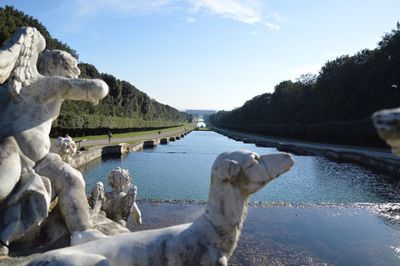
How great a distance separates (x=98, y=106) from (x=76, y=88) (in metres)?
53.6

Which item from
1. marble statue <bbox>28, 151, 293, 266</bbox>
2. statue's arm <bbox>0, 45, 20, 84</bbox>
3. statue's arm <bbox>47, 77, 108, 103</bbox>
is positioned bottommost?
marble statue <bbox>28, 151, 293, 266</bbox>

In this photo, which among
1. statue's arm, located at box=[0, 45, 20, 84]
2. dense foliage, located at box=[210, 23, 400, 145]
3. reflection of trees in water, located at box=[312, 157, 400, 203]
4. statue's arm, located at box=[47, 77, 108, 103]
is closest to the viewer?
statue's arm, located at box=[0, 45, 20, 84]

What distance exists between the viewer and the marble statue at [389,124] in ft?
5.48

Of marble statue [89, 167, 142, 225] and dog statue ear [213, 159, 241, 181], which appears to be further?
marble statue [89, 167, 142, 225]

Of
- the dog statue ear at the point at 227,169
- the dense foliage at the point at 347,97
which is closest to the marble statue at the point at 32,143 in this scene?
the dog statue ear at the point at 227,169

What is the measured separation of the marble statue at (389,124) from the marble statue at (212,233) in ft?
3.48

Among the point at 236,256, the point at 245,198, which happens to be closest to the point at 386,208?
the point at 236,256

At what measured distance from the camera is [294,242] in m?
8.04

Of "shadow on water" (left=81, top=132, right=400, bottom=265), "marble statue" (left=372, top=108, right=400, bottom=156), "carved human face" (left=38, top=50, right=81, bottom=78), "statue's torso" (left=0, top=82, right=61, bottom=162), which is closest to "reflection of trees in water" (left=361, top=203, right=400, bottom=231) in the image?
"shadow on water" (left=81, top=132, right=400, bottom=265)

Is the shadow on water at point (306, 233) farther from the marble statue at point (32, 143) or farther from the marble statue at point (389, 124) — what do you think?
the marble statue at point (389, 124)

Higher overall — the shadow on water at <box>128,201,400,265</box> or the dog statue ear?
the dog statue ear

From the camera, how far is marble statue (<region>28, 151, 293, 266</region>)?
2596mm

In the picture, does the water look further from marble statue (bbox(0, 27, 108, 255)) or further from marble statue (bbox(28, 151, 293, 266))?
marble statue (bbox(28, 151, 293, 266))

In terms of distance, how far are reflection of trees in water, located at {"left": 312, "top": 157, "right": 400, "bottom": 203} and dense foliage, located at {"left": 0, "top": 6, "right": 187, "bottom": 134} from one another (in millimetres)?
21015
